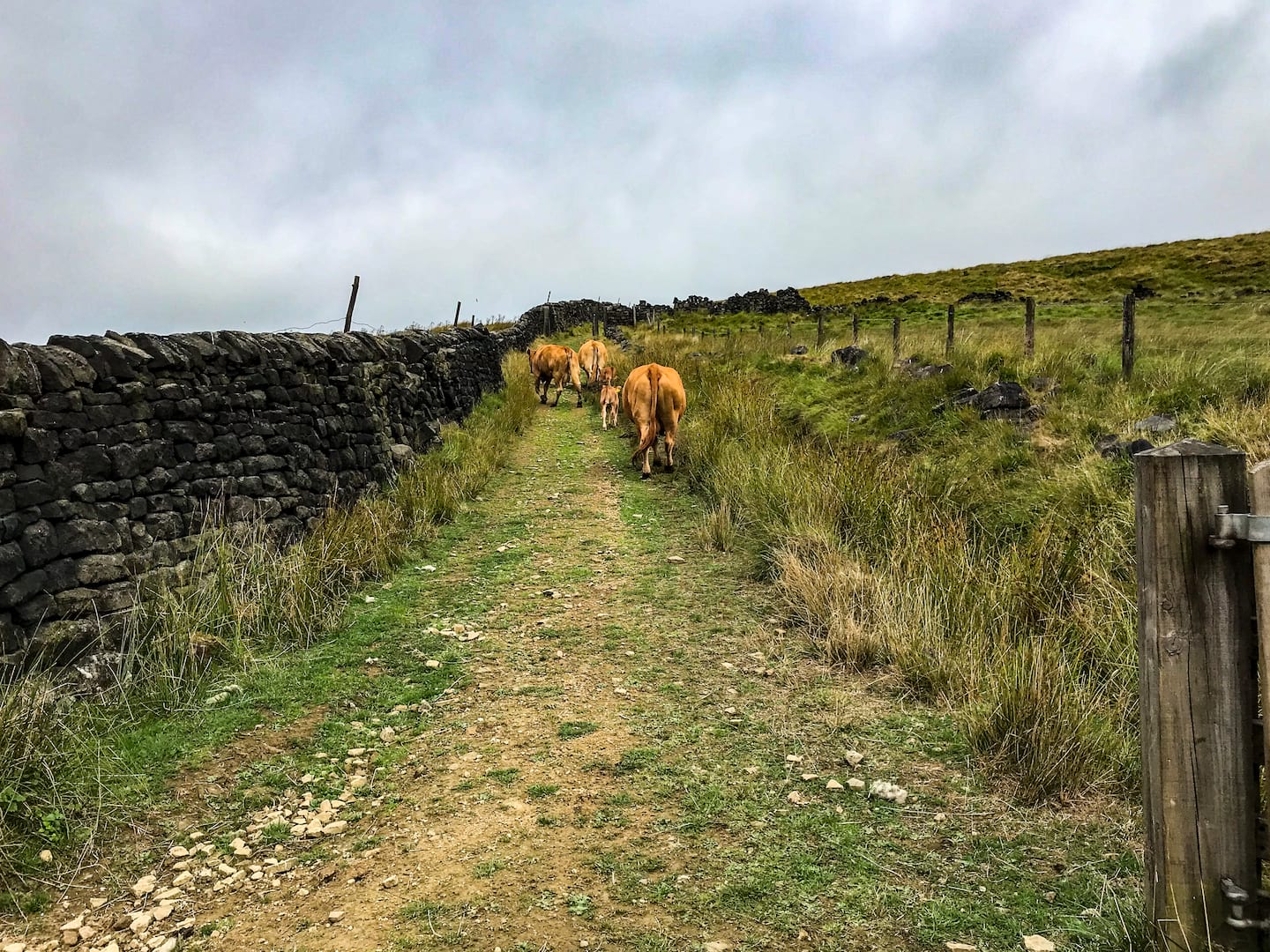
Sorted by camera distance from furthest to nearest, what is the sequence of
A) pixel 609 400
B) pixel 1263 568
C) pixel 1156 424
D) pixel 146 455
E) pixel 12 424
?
pixel 609 400 < pixel 1156 424 < pixel 146 455 < pixel 12 424 < pixel 1263 568

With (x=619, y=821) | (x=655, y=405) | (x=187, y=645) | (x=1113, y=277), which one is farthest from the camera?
(x=1113, y=277)

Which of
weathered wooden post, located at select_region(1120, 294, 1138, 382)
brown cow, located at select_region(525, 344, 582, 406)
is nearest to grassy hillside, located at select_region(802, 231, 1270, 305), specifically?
weathered wooden post, located at select_region(1120, 294, 1138, 382)

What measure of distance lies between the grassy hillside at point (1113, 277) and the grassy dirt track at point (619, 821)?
34.8 m

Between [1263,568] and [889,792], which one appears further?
[889,792]

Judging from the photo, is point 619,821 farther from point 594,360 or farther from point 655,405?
point 594,360

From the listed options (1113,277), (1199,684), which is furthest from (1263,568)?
(1113,277)

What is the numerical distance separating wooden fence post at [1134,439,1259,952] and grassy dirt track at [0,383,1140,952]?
15.5 inches

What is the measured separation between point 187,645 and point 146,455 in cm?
159

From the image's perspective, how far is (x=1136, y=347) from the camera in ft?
45.5

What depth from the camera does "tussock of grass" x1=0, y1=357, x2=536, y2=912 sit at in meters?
3.47

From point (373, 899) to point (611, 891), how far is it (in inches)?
37.6

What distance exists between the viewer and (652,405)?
10898mm

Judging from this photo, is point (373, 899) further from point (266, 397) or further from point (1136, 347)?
point (1136, 347)

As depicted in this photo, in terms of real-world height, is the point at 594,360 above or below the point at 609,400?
above
